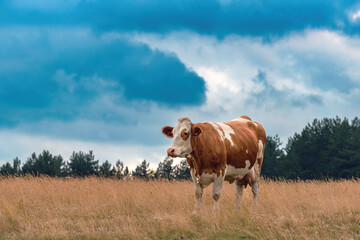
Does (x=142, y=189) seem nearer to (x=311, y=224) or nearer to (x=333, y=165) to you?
(x=311, y=224)

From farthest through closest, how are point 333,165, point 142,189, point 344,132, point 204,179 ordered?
point 344,132 → point 333,165 → point 142,189 → point 204,179

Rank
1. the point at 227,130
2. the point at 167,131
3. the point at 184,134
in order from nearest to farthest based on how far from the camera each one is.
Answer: the point at 184,134 → the point at 167,131 → the point at 227,130

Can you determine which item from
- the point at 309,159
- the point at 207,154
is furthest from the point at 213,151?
the point at 309,159

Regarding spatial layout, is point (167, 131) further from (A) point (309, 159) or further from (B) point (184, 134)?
(A) point (309, 159)

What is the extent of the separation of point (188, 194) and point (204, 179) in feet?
13.7

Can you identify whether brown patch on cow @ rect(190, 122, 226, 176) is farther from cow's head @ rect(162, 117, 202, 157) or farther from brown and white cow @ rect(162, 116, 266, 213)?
cow's head @ rect(162, 117, 202, 157)

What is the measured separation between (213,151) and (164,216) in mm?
2202

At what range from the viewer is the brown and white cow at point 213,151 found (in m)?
9.66

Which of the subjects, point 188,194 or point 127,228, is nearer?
point 127,228

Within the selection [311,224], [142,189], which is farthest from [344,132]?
[311,224]

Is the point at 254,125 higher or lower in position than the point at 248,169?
higher

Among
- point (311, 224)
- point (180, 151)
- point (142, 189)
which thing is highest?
point (180, 151)

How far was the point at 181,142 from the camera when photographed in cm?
959

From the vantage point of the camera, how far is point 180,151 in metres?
9.51
